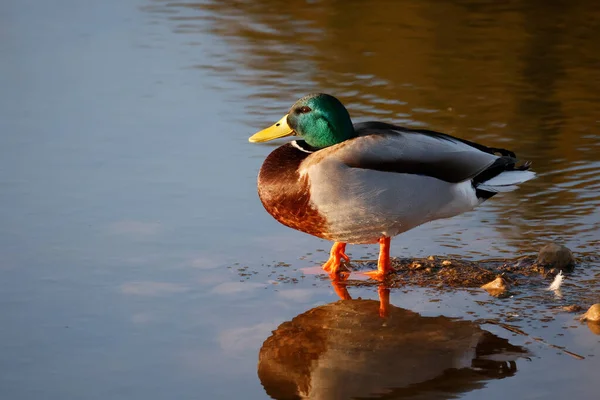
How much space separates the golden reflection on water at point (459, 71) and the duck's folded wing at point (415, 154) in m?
0.45

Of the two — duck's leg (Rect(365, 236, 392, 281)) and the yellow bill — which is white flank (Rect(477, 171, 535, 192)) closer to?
duck's leg (Rect(365, 236, 392, 281))

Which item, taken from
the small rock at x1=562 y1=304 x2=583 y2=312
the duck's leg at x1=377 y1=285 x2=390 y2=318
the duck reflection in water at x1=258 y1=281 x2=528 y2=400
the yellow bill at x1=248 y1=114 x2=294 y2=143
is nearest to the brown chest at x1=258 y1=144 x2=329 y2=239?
the yellow bill at x1=248 y1=114 x2=294 y2=143

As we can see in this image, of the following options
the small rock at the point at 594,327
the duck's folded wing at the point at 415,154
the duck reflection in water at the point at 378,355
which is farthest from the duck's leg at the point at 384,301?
the small rock at the point at 594,327

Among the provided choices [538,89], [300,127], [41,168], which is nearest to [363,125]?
[300,127]

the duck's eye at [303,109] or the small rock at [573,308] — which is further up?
the duck's eye at [303,109]

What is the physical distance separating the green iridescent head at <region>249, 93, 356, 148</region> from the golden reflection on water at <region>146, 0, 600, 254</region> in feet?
3.30

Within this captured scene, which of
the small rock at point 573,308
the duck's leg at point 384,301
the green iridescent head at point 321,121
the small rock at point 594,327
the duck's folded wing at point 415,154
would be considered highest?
the green iridescent head at point 321,121

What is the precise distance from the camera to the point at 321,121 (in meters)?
5.00

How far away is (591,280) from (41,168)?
3076 millimetres

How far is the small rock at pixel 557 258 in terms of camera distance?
4.85 meters

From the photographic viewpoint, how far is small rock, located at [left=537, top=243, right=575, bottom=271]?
4.85m

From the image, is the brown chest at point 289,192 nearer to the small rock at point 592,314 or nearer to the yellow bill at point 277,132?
Answer: the yellow bill at point 277,132

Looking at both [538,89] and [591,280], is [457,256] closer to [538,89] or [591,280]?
[591,280]

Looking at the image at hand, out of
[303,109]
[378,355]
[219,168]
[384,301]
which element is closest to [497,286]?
[384,301]
